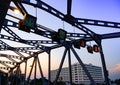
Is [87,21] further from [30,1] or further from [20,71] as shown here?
[20,71]

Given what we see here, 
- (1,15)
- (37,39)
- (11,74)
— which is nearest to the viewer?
(1,15)

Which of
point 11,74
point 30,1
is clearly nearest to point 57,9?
point 30,1

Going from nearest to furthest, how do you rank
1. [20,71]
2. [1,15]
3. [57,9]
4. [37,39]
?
[1,15], [57,9], [37,39], [20,71]

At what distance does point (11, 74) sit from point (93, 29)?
3863 cm

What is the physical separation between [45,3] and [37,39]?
1292 centimetres

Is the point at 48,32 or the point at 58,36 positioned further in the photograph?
the point at 48,32

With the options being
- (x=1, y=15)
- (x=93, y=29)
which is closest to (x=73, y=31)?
(x=93, y=29)

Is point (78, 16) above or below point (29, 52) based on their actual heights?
above

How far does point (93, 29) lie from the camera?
2269 centimetres

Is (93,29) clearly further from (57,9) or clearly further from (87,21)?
(57,9)

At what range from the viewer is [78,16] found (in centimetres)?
1931

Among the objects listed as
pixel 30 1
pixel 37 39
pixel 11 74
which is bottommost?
pixel 11 74

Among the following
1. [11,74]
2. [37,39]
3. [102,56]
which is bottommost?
[11,74]

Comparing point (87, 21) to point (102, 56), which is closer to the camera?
point (87, 21)
